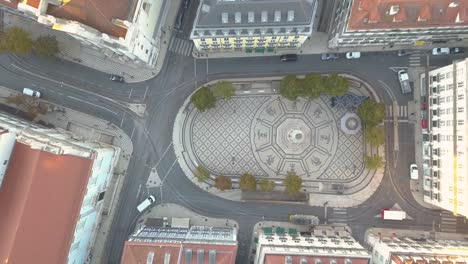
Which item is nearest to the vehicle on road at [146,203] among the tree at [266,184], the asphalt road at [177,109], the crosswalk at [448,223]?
the asphalt road at [177,109]

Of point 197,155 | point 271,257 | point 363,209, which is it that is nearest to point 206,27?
point 197,155

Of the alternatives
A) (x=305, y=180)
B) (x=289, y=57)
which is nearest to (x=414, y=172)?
(x=305, y=180)

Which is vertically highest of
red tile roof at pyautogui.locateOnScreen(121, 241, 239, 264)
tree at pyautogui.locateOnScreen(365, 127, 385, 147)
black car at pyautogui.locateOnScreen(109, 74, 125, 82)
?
→ black car at pyautogui.locateOnScreen(109, 74, 125, 82)

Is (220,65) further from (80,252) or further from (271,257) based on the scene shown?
(80,252)

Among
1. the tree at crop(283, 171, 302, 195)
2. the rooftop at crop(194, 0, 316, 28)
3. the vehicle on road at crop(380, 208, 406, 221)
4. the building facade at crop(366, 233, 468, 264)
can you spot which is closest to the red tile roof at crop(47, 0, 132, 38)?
the rooftop at crop(194, 0, 316, 28)

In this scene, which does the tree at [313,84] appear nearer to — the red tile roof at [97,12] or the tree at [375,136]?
the tree at [375,136]

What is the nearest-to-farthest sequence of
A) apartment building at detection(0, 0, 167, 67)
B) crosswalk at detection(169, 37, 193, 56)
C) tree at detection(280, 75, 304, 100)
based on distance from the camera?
apartment building at detection(0, 0, 167, 67) < tree at detection(280, 75, 304, 100) < crosswalk at detection(169, 37, 193, 56)

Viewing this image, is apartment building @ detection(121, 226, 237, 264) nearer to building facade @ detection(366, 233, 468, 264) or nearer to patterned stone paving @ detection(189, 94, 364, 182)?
patterned stone paving @ detection(189, 94, 364, 182)
